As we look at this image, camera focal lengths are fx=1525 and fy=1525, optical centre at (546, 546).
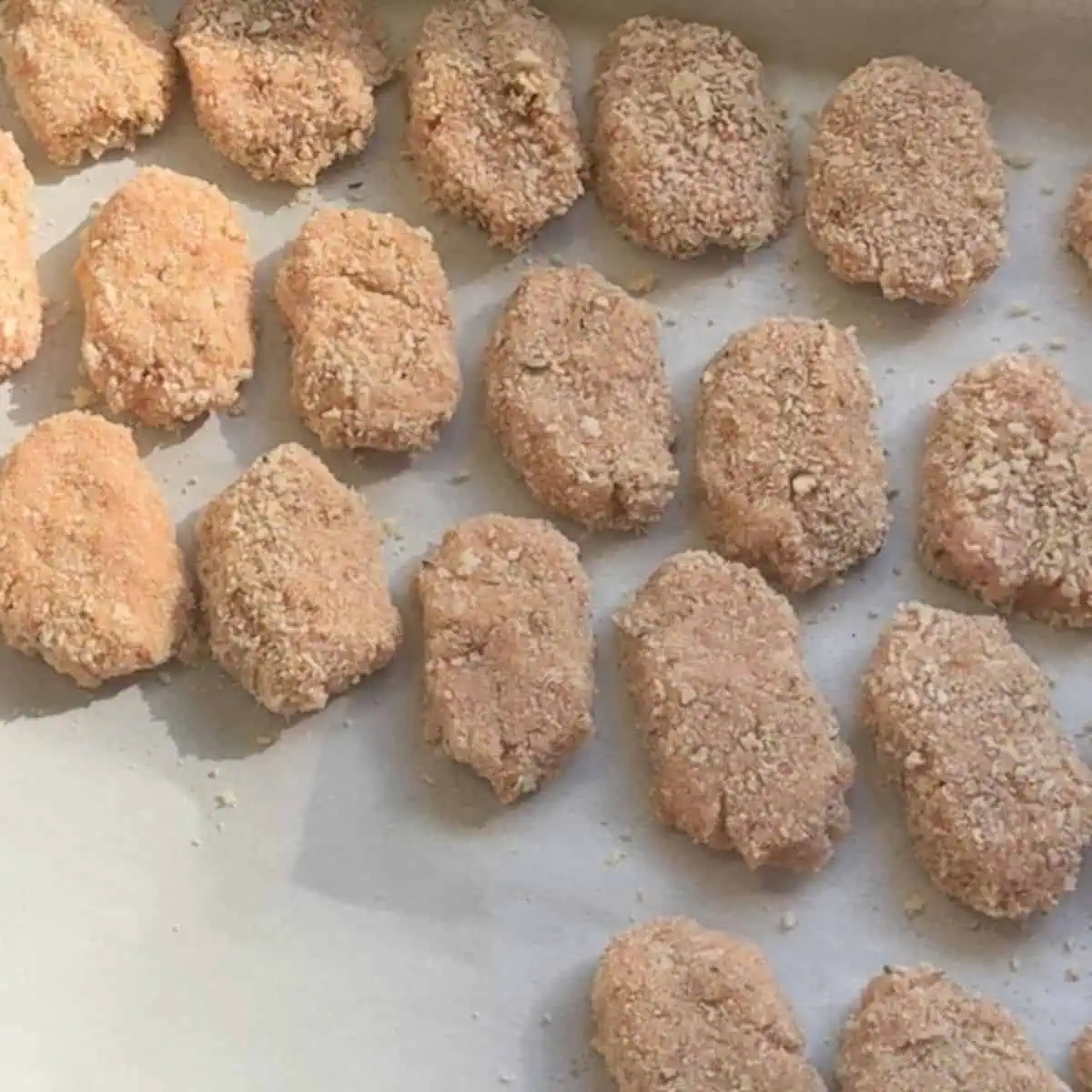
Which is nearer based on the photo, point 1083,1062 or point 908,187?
point 1083,1062

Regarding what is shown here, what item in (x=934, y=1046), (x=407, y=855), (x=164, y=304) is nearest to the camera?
(x=934, y=1046)

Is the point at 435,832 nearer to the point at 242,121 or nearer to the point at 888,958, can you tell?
the point at 888,958

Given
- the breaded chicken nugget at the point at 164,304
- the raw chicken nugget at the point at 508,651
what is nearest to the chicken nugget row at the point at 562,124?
the breaded chicken nugget at the point at 164,304

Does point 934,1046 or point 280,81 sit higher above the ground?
point 280,81

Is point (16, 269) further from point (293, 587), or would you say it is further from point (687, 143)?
point (687, 143)

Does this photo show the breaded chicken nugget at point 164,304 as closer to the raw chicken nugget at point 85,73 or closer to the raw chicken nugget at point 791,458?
the raw chicken nugget at point 85,73

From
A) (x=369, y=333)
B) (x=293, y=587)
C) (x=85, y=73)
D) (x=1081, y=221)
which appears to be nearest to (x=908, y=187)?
(x=1081, y=221)

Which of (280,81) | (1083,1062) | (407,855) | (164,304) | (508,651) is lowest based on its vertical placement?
(1083,1062)

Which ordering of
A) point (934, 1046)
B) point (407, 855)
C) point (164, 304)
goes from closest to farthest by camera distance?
1. point (934, 1046)
2. point (407, 855)
3. point (164, 304)
